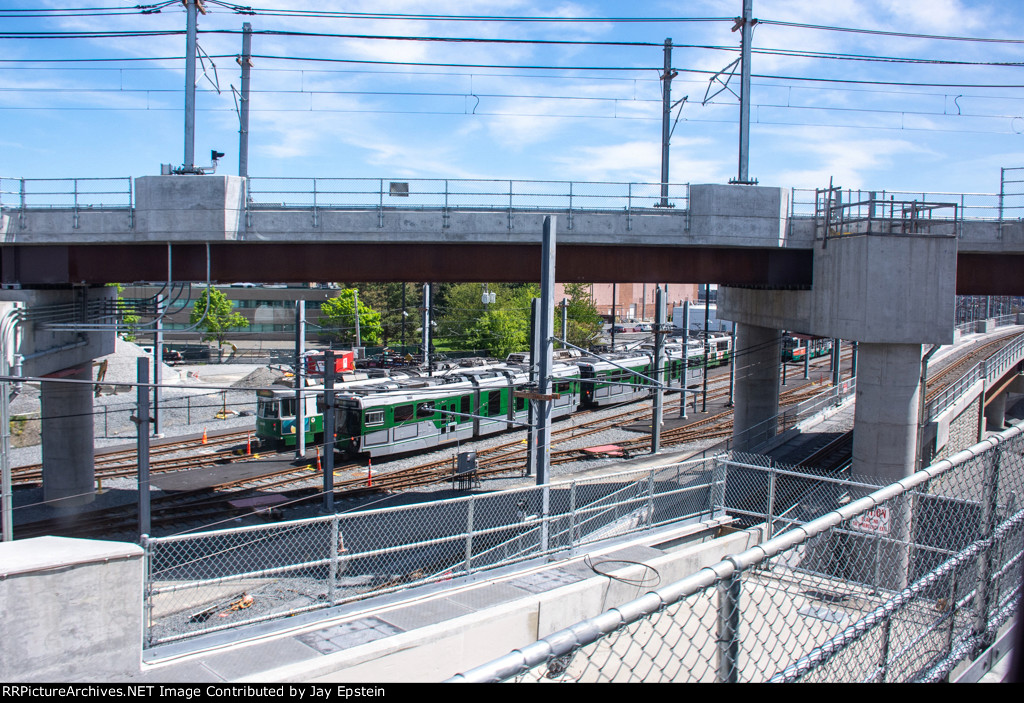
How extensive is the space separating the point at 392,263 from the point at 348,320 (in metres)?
36.3

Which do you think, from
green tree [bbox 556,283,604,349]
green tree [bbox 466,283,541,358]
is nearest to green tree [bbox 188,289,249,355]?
green tree [bbox 466,283,541,358]

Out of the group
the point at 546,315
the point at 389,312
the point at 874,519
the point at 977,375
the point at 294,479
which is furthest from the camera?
the point at 389,312

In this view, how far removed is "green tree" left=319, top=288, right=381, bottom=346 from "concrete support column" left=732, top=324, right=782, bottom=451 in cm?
3143

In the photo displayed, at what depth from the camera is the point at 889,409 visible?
16500mm

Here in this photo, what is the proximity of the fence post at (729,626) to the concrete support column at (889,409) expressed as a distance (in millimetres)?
15437

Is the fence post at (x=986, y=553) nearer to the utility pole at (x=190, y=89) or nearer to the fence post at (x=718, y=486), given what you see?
the fence post at (x=718, y=486)

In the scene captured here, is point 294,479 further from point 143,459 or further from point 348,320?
point 348,320

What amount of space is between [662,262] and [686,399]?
61.3 ft

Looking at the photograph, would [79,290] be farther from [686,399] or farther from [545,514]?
[686,399]

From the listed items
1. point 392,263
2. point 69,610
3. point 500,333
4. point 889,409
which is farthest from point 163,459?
point 500,333

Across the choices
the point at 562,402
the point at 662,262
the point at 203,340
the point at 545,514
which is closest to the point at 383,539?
the point at 545,514

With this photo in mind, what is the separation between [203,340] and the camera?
193ft

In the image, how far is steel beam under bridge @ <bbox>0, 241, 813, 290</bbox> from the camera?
16.4 meters
